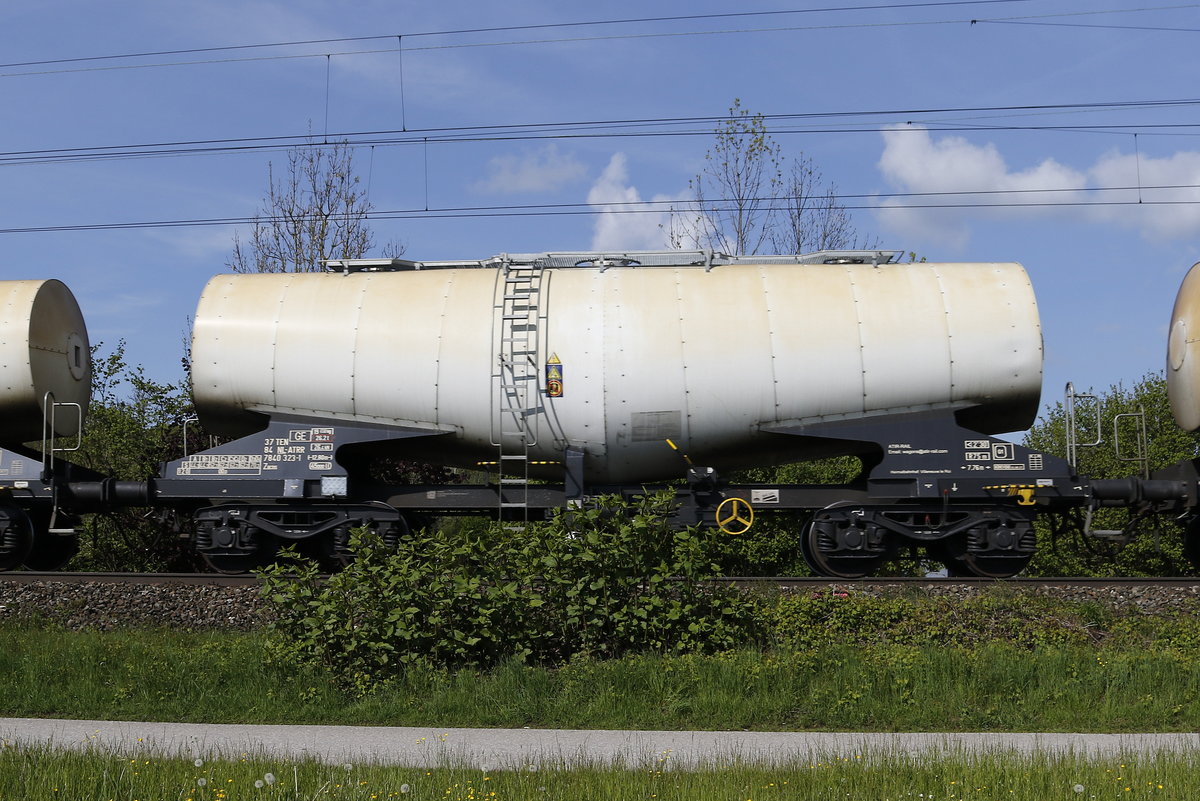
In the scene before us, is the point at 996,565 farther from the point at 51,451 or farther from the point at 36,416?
the point at 36,416

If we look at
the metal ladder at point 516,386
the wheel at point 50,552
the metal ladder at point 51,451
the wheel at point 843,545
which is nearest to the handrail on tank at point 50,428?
the metal ladder at point 51,451

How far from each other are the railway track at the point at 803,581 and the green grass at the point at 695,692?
2.35 meters

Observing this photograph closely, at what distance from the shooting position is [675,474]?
521 inches

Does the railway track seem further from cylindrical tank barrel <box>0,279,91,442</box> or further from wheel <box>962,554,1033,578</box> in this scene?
cylindrical tank barrel <box>0,279,91,442</box>

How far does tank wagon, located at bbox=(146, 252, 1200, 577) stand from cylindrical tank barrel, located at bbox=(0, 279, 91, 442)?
2237mm

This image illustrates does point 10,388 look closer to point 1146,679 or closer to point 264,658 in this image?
point 264,658

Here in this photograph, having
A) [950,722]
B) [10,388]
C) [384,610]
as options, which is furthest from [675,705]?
[10,388]

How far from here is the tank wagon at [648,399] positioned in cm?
1238

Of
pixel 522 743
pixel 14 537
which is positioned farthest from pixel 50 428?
pixel 522 743

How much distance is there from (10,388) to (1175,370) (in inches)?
577

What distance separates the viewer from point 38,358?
45.1ft

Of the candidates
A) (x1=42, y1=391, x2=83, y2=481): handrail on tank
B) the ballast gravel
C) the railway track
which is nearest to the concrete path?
the ballast gravel

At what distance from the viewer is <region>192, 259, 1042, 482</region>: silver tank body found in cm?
1234

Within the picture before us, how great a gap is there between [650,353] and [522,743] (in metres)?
6.11
